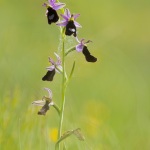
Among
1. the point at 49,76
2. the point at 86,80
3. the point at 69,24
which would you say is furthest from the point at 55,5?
the point at 86,80

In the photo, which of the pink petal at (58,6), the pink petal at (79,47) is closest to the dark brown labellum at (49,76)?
the pink petal at (79,47)

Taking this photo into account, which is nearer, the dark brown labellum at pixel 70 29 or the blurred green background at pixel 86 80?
the dark brown labellum at pixel 70 29

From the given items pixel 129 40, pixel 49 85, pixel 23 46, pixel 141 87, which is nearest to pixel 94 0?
pixel 129 40

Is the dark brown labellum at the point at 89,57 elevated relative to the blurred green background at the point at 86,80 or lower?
elevated

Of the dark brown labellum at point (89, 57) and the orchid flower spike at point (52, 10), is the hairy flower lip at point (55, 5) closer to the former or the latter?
the orchid flower spike at point (52, 10)

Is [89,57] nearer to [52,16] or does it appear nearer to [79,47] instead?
[79,47]

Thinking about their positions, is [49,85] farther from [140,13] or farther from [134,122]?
[140,13]

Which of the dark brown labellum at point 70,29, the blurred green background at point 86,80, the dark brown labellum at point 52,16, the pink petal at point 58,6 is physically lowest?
the blurred green background at point 86,80

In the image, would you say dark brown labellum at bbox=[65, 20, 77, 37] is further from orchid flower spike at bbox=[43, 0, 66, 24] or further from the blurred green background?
the blurred green background

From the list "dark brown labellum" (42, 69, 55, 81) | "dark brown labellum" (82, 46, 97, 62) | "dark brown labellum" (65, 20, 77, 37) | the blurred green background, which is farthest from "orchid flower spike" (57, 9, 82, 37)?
the blurred green background
